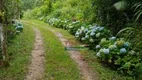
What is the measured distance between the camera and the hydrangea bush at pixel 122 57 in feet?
27.1

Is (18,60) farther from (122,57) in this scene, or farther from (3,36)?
(122,57)

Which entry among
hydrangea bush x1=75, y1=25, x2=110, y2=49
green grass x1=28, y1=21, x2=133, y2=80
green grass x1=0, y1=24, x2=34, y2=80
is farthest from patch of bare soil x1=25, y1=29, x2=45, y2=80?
hydrangea bush x1=75, y1=25, x2=110, y2=49

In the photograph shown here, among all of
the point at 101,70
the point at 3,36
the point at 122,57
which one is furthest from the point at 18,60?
the point at 122,57

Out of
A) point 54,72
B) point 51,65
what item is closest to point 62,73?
point 54,72

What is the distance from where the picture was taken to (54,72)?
8578 mm

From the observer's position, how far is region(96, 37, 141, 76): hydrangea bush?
827cm

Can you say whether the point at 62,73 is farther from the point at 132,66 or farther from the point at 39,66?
the point at 132,66

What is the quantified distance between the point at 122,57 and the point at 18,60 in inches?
161

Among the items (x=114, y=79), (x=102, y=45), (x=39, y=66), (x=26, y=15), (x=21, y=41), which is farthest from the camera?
(x=26, y=15)

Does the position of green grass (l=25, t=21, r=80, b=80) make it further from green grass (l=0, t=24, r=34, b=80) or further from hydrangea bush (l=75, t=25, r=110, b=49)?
hydrangea bush (l=75, t=25, r=110, b=49)

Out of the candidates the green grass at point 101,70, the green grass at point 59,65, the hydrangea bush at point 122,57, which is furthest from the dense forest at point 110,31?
the green grass at point 59,65

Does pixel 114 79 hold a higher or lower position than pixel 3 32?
lower

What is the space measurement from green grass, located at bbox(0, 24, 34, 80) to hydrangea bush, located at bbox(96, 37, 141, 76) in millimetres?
2985

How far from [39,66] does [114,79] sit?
2842 millimetres
